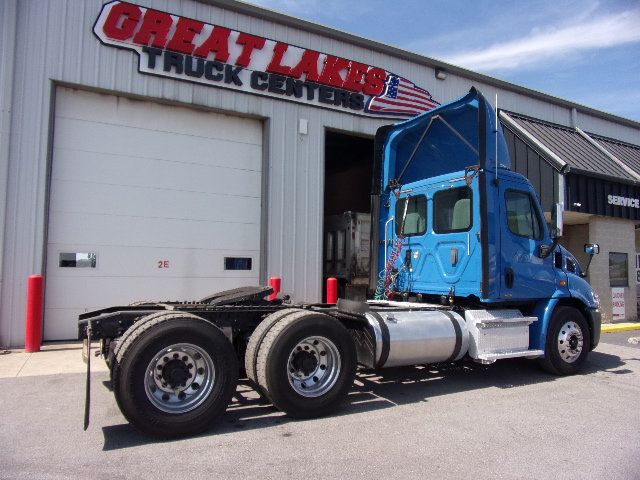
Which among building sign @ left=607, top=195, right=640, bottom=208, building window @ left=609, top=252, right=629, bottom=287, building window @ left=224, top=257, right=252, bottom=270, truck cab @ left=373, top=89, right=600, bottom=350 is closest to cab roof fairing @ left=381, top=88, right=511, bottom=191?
truck cab @ left=373, top=89, right=600, bottom=350

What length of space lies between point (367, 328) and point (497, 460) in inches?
79.5

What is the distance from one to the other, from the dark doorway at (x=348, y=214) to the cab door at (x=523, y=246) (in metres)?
4.56

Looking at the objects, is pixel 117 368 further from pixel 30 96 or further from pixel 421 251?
pixel 30 96

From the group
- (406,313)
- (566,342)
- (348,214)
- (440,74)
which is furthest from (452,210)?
(440,74)

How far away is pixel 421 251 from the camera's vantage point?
727 cm

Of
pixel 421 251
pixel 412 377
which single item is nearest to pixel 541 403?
pixel 412 377

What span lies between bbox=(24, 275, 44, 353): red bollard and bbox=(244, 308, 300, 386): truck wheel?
4.61 meters

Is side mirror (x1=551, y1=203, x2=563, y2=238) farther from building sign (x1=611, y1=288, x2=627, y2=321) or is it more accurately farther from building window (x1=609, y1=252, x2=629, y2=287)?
building sign (x1=611, y1=288, x2=627, y2=321)

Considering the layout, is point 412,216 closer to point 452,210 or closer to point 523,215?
point 452,210

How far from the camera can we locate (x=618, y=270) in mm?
13852

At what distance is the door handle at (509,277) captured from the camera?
6.53 m

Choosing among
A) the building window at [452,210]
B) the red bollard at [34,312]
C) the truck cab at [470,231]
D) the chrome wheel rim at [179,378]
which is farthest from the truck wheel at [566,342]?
the red bollard at [34,312]

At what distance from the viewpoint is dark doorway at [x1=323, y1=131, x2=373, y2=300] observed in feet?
36.9

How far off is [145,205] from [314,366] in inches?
235
